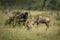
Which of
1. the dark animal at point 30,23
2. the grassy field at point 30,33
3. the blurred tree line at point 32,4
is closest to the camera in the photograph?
the grassy field at point 30,33

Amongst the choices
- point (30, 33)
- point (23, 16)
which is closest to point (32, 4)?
point (23, 16)

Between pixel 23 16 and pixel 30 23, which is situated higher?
pixel 23 16

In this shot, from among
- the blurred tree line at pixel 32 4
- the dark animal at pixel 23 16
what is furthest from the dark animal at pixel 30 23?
the blurred tree line at pixel 32 4

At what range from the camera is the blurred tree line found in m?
5.79

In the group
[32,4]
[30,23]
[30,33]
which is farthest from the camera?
[32,4]

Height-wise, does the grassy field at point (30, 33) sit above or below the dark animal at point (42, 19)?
below

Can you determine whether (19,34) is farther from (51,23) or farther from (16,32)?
(51,23)

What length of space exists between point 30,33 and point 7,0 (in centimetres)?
85

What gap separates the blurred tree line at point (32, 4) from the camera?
579cm

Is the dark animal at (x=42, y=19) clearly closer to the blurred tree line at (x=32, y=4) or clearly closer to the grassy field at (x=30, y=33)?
the grassy field at (x=30, y=33)

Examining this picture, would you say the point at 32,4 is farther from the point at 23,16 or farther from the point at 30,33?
the point at 30,33

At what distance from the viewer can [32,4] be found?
5809mm

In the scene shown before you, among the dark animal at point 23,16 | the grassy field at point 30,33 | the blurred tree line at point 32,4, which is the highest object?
the blurred tree line at point 32,4

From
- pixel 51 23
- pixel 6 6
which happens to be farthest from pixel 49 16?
pixel 6 6
